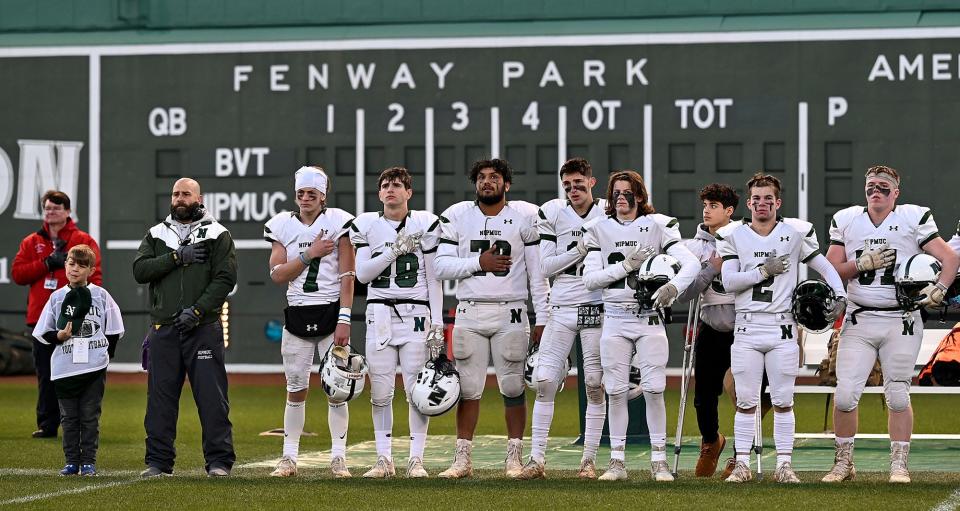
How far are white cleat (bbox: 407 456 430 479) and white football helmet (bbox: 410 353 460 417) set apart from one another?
0.32 meters

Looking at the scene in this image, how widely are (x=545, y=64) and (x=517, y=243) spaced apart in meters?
11.0

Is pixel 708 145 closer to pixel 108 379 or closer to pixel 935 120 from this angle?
pixel 935 120

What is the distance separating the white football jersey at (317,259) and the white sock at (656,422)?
212 cm

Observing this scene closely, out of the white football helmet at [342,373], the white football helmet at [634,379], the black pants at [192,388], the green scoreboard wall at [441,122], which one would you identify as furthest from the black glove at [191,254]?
the green scoreboard wall at [441,122]

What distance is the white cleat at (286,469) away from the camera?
962 cm

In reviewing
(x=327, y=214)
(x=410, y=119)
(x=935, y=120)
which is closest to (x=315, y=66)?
(x=410, y=119)

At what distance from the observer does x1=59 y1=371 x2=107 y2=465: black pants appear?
9805 millimetres

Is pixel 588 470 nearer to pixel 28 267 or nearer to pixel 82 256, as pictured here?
pixel 82 256

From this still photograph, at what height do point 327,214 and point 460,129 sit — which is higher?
point 460,129

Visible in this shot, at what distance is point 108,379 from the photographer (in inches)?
835

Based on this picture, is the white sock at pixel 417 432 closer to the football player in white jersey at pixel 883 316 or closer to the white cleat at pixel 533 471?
the white cleat at pixel 533 471

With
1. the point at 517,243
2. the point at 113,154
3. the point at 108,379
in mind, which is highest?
the point at 113,154

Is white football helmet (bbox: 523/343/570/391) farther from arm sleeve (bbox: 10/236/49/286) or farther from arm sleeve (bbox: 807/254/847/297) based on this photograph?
arm sleeve (bbox: 10/236/49/286)

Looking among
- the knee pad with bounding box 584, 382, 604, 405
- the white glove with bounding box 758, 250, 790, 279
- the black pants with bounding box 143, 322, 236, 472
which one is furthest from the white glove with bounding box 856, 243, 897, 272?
the black pants with bounding box 143, 322, 236, 472
